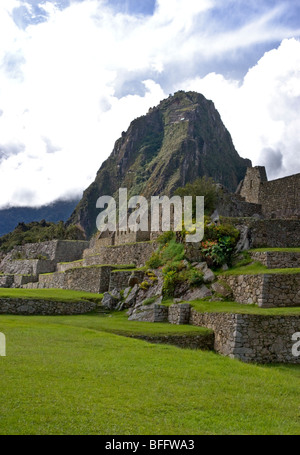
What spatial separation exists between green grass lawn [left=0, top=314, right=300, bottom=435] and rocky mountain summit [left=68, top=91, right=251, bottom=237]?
115 meters

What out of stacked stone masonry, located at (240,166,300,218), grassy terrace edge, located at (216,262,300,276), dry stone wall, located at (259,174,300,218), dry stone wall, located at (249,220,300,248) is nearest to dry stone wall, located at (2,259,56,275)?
stacked stone masonry, located at (240,166,300,218)

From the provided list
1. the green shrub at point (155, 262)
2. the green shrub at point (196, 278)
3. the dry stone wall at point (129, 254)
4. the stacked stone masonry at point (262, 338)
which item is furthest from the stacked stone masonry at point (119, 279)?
the stacked stone masonry at point (262, 338)

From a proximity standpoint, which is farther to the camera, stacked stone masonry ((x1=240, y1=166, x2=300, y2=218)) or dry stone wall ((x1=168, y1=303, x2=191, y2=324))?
stacked stone masonry ((x1=240, y1=166, x2=300, y2=218))

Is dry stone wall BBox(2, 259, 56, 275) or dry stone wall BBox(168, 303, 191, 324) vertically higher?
dry stone wall BBox(2, 259, 56, 275)

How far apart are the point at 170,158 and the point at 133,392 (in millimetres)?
142439

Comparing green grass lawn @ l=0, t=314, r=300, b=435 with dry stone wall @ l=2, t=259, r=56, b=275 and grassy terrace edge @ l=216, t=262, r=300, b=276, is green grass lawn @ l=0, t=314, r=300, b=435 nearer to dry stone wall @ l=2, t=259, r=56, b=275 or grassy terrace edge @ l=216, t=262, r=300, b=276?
grassy terrace edge @ l=216, t=262, r=300, b=276

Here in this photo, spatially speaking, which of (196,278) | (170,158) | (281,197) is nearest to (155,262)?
(196,278)

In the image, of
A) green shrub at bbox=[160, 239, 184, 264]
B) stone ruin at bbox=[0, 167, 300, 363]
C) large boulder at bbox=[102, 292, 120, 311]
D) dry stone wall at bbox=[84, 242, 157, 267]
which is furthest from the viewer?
dry stone wall at bbox=[84, 242, 157, 267]

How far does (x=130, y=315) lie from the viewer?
1816cm

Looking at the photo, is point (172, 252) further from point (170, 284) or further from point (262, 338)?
point (262, 338)

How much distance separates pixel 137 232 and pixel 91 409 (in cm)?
2195

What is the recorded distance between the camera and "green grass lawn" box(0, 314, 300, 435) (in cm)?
611

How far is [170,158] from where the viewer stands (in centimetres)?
14712
